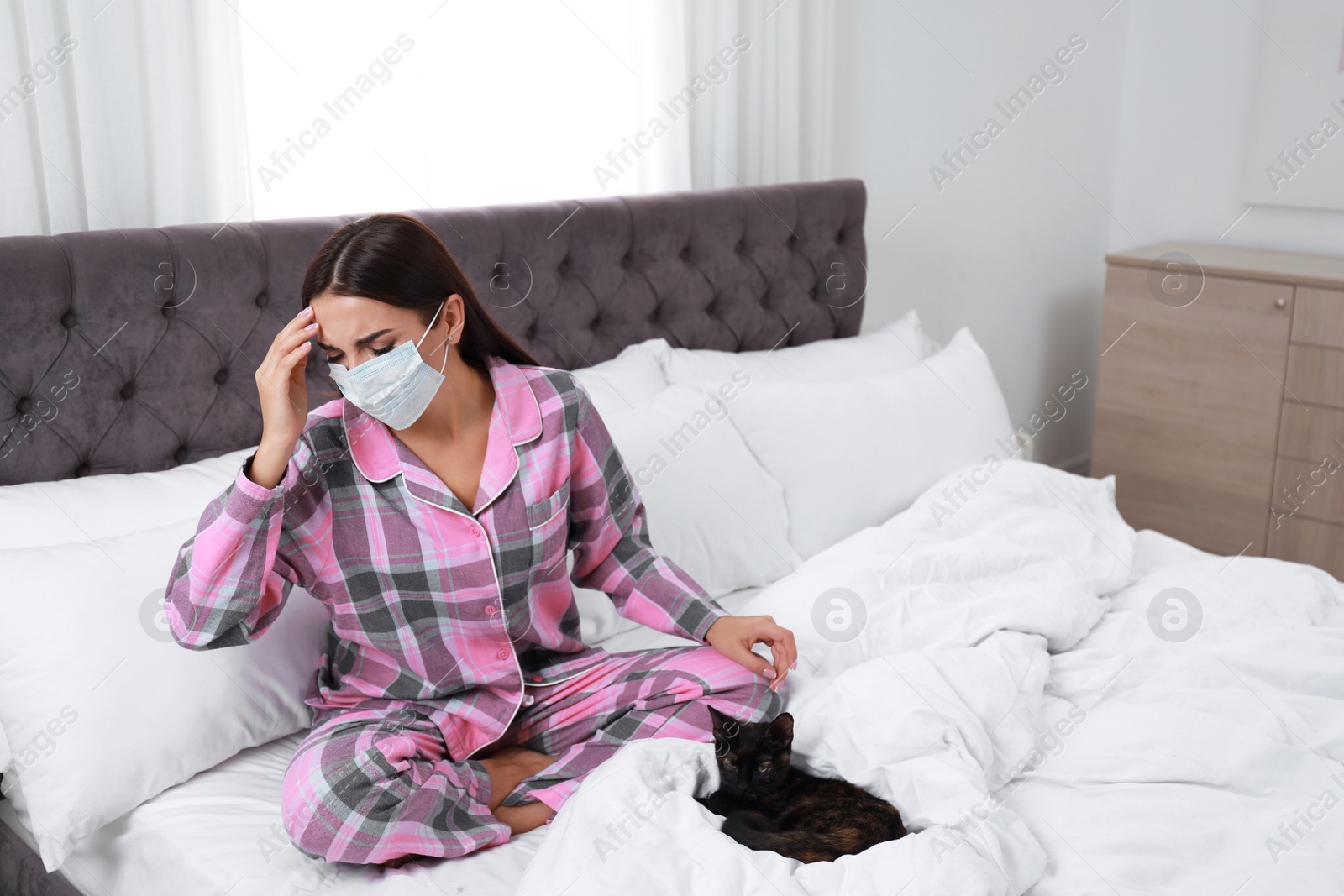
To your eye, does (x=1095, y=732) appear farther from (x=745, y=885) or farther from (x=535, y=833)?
(x=535, y=833)

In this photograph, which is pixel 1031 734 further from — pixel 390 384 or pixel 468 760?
pixel 390 384

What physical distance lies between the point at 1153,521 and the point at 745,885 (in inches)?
101

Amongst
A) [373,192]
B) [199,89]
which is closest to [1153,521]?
[373,192]

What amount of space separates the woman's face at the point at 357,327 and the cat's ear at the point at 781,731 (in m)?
0.61

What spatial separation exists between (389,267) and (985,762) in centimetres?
89

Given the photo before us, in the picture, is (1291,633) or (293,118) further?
(293,118)

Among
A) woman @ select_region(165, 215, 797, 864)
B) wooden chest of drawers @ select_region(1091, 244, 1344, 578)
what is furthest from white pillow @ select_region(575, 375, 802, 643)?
wooden chest of drawers @ select_region(1091, 244, 1344, 578)

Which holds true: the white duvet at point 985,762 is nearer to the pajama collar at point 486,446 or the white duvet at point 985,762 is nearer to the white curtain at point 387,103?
the pajama collar at point 486,446

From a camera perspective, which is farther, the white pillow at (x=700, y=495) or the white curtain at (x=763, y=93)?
the white curtain at (x=763, y=93)

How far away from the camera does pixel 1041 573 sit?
5.61 ft

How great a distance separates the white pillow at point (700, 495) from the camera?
1.79 metres

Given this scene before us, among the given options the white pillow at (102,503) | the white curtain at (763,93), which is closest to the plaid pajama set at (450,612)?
the white pillow at (102,503)

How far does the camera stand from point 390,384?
127cm

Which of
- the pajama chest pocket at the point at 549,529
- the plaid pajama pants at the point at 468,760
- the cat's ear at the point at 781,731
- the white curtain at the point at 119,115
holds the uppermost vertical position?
the white curtain at the point at 119,115
